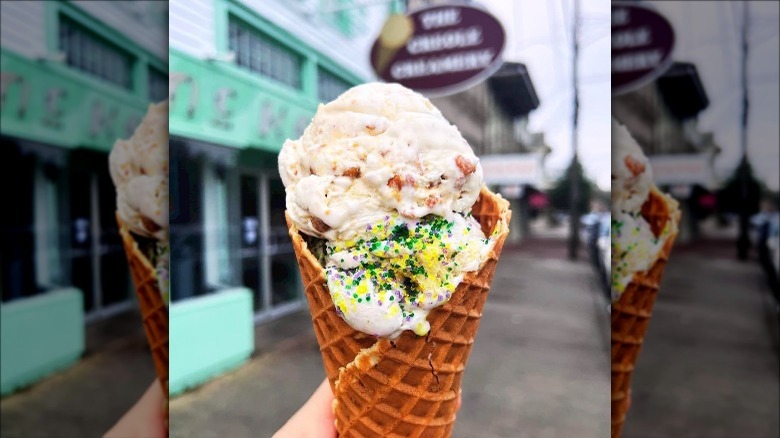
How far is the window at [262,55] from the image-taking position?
7.75 feet

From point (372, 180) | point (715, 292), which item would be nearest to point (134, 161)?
point (372, 180)

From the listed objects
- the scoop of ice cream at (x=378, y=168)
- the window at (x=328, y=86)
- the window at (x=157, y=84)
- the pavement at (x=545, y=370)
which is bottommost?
the pavement at (x=545, y=370)

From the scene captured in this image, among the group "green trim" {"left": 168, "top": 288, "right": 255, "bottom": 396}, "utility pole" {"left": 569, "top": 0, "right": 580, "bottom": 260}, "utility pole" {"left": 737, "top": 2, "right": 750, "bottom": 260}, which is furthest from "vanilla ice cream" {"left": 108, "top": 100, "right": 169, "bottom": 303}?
"utility pole" {"left": 737, "top": 2, "right": 750, "bottom": 260}

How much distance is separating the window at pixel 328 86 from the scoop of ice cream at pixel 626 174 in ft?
3.66

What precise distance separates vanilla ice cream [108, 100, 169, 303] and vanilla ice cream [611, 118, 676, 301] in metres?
1.94

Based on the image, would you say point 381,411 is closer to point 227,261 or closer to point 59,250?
point 227,261

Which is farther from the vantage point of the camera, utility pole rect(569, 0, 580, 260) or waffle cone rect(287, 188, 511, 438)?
utility pole rect(569, 0, 580, 260)

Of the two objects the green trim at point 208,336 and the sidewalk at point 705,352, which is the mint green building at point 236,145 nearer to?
the green trim at point 208,336

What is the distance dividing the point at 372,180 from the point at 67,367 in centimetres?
217

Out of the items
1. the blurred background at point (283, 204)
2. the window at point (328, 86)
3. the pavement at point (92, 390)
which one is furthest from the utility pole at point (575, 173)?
the pavement at point (92, 390)

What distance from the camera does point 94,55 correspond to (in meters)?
2.80

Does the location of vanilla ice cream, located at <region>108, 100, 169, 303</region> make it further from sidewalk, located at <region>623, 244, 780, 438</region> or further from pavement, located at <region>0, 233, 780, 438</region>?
sidewalk, located at <region>623, 244, 780, 438</region>

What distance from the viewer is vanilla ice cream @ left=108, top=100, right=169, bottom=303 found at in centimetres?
255

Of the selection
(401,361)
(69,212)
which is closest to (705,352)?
(401,361)
